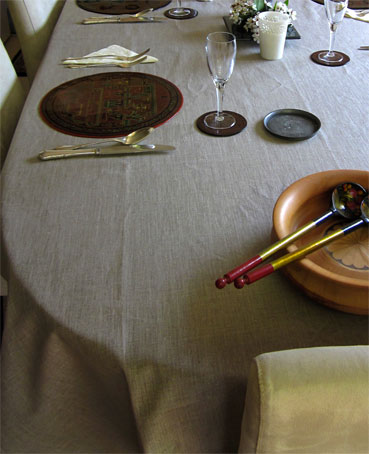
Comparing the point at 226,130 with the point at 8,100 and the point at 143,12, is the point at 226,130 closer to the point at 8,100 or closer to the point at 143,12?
the point at 8,100

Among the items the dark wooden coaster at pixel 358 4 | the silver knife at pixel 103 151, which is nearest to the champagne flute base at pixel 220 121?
the silver knife at pixel 103 151

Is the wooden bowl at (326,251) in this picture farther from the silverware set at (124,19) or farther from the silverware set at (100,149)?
the silverware set at (124,19)

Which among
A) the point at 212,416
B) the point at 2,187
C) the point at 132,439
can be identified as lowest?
the point at 132,439

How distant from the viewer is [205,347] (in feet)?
1.46

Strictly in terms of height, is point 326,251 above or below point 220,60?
below

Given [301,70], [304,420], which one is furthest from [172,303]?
[301,70]

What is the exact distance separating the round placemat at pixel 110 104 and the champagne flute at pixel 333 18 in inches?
14.5

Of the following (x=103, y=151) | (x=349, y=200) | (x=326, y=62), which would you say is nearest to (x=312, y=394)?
(x=349, y=200)

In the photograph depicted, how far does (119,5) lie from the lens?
4.42 ft

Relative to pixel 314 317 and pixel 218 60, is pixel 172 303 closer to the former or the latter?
pixel 314 317

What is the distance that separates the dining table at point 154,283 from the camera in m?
0.45

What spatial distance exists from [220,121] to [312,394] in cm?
57

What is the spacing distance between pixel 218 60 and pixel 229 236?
331 mm

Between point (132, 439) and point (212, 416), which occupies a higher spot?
point (212, 416)
